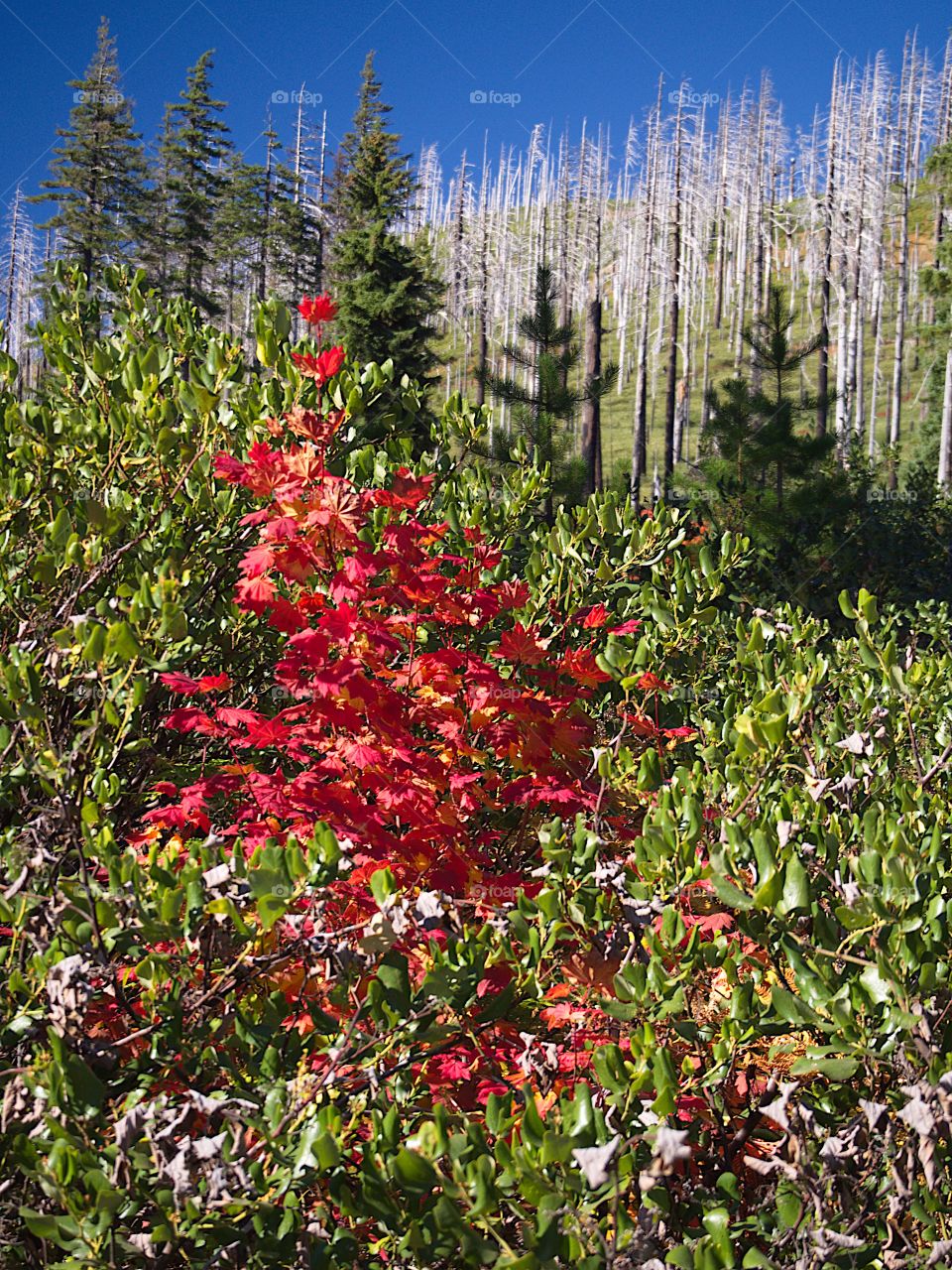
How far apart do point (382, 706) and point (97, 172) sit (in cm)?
3988

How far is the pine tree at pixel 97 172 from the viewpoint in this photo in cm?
3597

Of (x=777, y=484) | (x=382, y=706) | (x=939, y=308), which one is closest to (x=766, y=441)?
(x=777, y=484)

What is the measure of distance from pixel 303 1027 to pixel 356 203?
28.9 meters

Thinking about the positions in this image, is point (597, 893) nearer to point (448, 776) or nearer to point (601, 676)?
point (448, 776)

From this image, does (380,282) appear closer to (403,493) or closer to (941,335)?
(941,335)

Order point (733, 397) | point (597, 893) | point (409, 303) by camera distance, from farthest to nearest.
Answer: point (409, 303)
point (733, 397)
point (597, 893)

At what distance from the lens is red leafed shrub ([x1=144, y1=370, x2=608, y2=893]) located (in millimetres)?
2811

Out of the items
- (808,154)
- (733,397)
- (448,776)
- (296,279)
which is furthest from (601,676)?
(808,154)

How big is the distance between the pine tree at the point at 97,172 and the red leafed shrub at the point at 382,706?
119ft

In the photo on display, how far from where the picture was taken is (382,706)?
9.46ft

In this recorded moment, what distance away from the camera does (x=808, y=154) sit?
49.5m

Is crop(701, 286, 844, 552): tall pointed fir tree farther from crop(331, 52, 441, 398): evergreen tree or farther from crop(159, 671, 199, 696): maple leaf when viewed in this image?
crop(331, 52, 441, 398): evergreen tree
